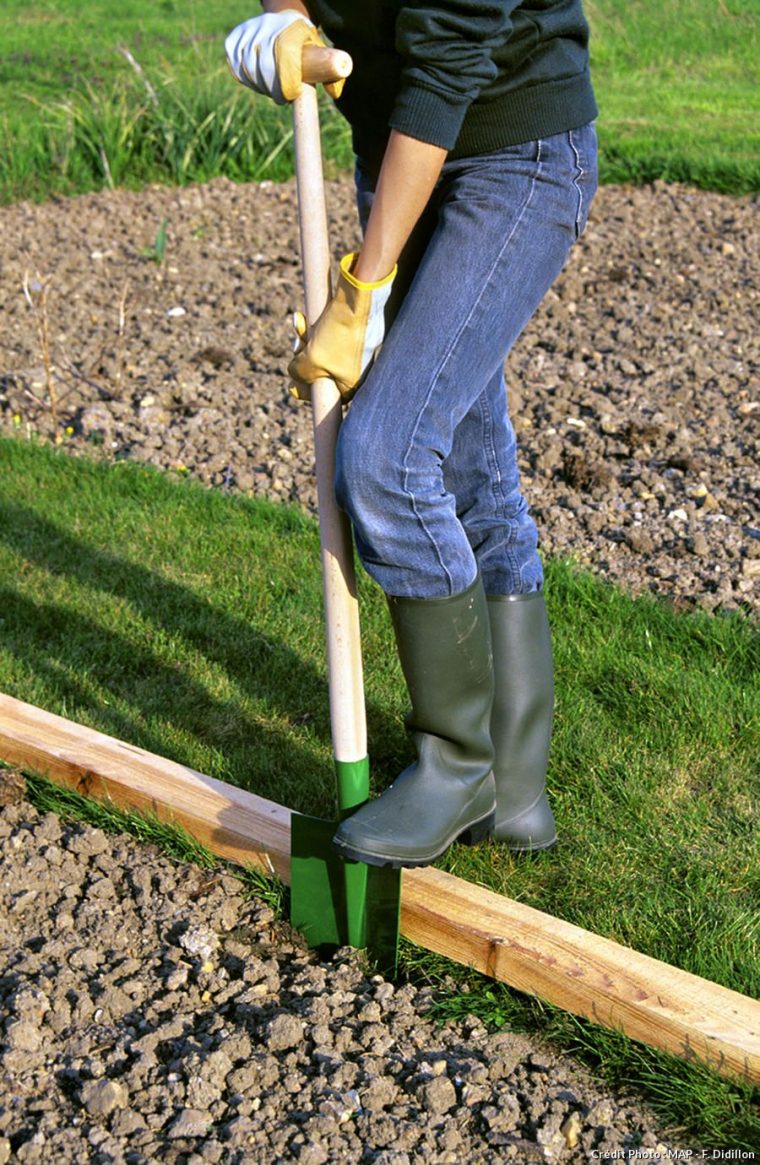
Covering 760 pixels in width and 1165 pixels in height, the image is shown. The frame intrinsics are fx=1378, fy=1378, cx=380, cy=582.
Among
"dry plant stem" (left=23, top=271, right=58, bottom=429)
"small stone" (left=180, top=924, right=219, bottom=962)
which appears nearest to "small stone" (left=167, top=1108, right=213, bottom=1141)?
"small stone" (left=180, top=924, right=219, bottom=962)

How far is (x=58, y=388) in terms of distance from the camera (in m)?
5.53

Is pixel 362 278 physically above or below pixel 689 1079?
above

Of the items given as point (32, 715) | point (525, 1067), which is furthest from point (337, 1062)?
point (32, 715)

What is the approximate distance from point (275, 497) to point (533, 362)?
152 cm

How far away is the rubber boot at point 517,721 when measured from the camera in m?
2.80

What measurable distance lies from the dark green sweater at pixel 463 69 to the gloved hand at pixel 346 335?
26 centimetres

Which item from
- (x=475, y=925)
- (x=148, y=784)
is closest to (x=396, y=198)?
(x=475, y=925)

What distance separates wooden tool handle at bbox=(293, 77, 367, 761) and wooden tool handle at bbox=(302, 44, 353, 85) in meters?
0.06

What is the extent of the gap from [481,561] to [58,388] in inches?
127

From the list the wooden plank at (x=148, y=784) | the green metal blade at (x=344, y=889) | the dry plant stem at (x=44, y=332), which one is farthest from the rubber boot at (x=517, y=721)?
the dry plant stem at (x=44, y=332)

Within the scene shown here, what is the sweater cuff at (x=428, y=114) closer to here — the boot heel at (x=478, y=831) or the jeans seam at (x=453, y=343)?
the jeans seam at (x=453, y=343)

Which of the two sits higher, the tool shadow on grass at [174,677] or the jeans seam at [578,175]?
the jeans seam at [578,175]

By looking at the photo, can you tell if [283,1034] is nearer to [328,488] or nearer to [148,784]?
[148,784]

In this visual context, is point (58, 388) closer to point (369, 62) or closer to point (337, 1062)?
point (369, 62)
